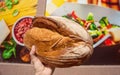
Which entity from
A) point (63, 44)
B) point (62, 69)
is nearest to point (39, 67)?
point (63, 44)

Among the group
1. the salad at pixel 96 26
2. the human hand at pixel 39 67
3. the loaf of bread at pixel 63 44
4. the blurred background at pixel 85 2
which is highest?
the loaf of bread at pixel 63 44

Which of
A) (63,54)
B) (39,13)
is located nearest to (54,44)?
(63,54)

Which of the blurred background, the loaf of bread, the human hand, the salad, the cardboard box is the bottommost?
the cardboard box

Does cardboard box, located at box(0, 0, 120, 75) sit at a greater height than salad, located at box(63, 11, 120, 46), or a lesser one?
lesser

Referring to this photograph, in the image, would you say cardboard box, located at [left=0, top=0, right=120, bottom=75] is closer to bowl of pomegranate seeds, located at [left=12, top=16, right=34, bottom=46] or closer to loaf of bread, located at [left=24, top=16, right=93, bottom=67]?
bowl of pomegranate seeds, located at [left=12, top=16, right=34, bottom=46]

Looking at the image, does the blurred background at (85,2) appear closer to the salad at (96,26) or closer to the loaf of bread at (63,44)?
the salad at (96,26)

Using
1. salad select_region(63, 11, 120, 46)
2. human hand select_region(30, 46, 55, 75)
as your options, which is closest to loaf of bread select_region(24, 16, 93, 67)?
human hand select_region(30, 46, 55, 75)

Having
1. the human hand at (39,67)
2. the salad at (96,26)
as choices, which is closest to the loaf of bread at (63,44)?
the human hand at (39,67)

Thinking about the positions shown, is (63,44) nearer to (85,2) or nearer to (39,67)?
(39,67)
